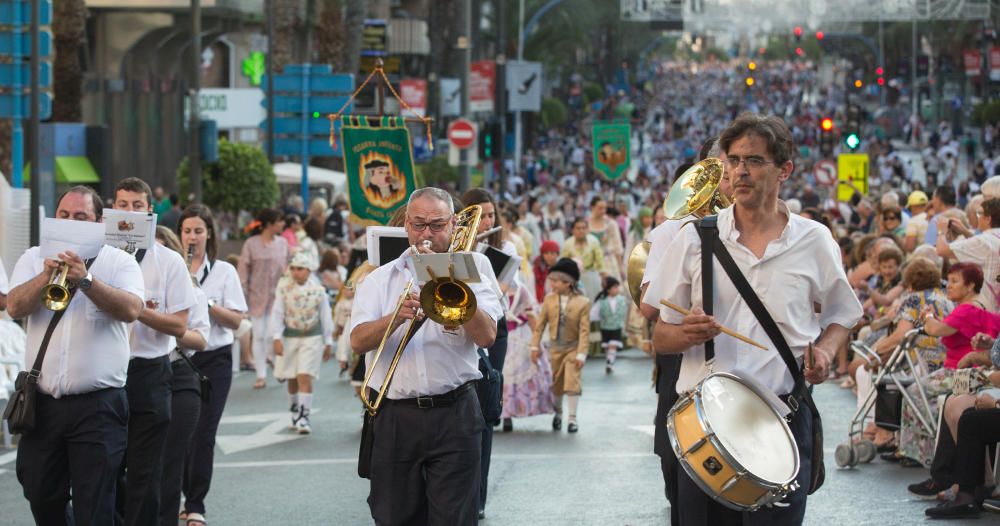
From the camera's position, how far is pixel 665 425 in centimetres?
748

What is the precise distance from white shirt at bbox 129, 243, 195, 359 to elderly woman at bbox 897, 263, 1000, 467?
203 inches

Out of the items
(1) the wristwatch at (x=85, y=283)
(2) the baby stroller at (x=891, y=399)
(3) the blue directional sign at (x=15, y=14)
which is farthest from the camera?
(3) the blue directional sign at (x=15, y=14)

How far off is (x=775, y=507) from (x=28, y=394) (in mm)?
3300

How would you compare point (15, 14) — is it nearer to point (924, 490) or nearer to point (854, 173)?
point (924, 490)

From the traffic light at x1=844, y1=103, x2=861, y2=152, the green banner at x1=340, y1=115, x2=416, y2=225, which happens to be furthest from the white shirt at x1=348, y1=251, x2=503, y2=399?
the traffic light at x1=844, y1=103, x2=861, y2=152

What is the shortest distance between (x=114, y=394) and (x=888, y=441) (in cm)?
699

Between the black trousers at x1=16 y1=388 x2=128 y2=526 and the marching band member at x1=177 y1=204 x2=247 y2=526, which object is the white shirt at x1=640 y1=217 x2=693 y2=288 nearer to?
the black trousers at x1=16 y1=388 x2=128 y2=526

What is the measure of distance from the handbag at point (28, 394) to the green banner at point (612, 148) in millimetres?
26077

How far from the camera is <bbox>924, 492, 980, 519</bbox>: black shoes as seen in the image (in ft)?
34.1

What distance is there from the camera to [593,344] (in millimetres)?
20453

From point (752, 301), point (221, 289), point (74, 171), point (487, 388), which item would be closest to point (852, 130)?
point (74, 171)

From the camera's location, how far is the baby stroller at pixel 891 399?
38.5 feet

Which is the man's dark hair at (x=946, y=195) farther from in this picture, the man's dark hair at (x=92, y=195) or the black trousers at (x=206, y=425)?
the man's dark hair at (x=92, y=195)

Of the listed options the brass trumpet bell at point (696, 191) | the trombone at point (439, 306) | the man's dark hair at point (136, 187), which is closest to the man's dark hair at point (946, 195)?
the brass trumpet bell at point (696, 191)
